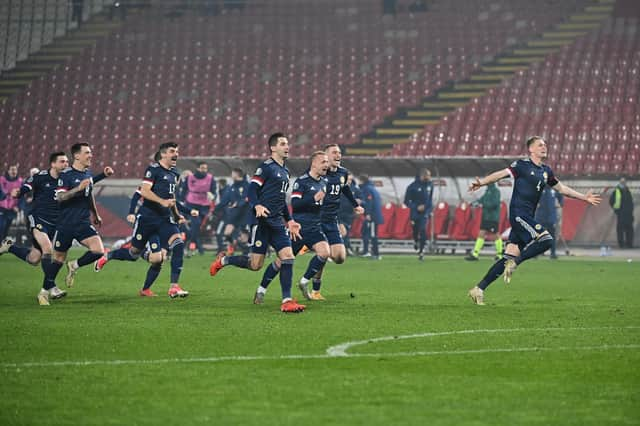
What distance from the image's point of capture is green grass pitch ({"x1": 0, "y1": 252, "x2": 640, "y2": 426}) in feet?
22.8

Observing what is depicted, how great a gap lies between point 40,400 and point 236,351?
2.66 metres

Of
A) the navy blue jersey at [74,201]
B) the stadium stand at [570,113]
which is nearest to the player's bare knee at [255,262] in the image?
the navy blue jersey at [74,201]

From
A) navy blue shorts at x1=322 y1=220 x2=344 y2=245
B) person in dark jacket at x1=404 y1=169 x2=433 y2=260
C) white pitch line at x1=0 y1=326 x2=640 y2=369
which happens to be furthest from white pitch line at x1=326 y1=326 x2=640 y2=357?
person in dark jacket at x1=404 y1=169 x2=433 y2=260

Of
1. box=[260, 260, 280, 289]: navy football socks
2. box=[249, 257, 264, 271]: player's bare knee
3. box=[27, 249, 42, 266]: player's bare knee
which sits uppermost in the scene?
box=[249, 257, 264, 271]: player's bare knee

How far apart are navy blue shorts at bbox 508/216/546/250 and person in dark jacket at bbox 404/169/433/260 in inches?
585

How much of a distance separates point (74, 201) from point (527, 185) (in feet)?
20.4

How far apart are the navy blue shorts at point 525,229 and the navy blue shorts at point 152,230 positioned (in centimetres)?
489

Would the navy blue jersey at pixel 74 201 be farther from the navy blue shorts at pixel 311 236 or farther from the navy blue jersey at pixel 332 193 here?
the navy blue jersey at pixel 332 193

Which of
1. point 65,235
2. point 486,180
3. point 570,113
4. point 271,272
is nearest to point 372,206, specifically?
point 570,113

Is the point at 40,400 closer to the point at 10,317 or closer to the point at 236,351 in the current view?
the point at 236,351

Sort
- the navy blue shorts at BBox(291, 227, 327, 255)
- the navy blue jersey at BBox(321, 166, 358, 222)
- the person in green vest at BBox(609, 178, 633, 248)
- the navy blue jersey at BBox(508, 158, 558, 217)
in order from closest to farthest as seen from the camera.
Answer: the navy blue jersey at BBox(508, 158, 558, 217)
the navy blue shorts at BBox(291, 227, 327, 255)
the navy blue jersey at BBox(321, 166, 358, 222)
the person in green vest at BBox(609, 178, 633, 248)

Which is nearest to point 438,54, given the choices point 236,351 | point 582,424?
point 236,351

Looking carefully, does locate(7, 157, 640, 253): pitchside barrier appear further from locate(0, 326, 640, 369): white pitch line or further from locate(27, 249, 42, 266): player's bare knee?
locate(0, 326, 640, 369): white pitch line

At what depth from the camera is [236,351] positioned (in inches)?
384
